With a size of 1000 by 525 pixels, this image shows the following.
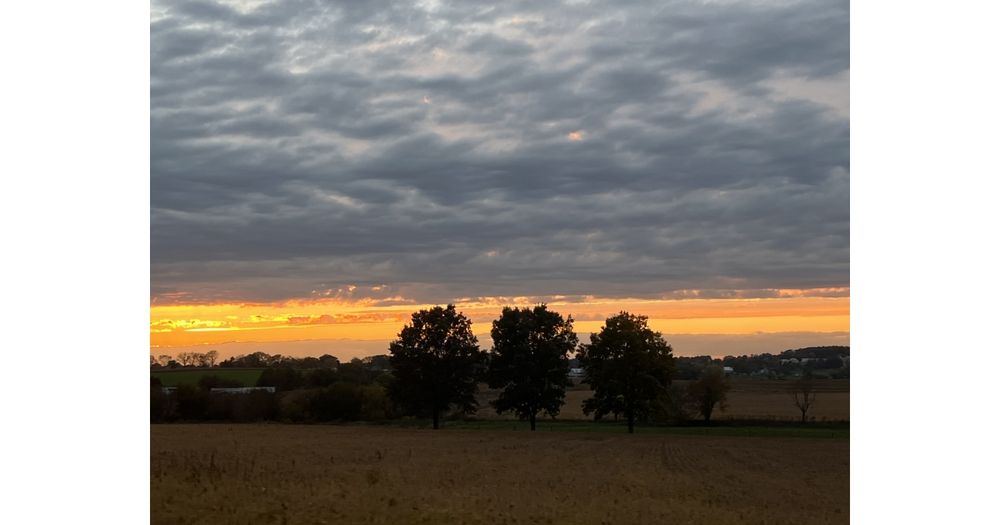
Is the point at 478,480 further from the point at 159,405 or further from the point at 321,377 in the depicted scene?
the point at 321,377

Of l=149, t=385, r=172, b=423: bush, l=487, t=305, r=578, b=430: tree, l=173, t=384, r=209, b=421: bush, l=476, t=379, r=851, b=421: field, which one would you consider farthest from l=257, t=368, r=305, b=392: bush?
l=487, t=305, r=578, b=430: tree

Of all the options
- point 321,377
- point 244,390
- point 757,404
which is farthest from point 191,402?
point 757,404

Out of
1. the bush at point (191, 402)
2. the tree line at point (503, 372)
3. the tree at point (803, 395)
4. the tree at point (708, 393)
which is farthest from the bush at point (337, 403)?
the tree at point (803, 395)

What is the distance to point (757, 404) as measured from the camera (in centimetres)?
7019

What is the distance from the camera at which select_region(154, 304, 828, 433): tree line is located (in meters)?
66.1

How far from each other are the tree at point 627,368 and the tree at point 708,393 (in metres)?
3.45

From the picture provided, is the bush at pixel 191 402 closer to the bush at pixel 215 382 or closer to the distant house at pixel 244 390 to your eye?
the bush at pixel 215 382

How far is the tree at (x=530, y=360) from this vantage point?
67.4m

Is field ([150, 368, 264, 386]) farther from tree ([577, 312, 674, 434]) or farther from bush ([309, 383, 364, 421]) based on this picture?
tree ([577, 312, 674, 434])

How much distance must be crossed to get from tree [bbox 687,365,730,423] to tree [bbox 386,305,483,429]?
18.1 meters

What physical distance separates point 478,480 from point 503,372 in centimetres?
3867
